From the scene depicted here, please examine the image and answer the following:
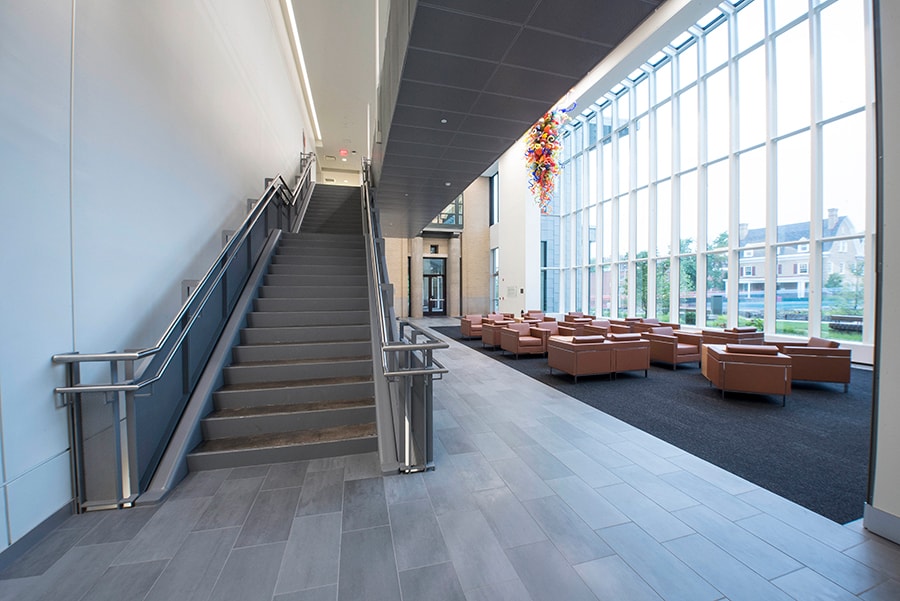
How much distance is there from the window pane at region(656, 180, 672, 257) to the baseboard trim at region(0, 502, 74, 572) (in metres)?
12.7

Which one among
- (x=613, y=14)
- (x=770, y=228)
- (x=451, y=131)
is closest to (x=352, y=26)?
(x=451, y=131)

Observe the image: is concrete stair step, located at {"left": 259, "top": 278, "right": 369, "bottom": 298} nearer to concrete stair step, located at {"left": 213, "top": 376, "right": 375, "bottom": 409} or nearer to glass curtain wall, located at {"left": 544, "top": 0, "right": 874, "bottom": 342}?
concrete stair step, located at {"left": 213, "top": 376, "right": 375, "bottom": 409}

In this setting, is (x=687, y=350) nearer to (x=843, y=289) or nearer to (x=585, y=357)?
(x=585, y=357)

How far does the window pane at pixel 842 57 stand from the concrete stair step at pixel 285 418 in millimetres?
10591

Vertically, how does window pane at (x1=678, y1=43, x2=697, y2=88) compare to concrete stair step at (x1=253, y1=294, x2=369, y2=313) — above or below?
above

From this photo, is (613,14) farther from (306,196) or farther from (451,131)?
(306,196)

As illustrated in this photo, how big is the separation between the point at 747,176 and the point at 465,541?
11.0m

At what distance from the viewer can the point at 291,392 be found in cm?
333

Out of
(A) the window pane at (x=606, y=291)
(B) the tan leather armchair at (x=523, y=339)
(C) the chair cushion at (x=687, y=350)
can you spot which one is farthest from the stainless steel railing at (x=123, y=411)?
(A) the window pane at (x=606, y=291)

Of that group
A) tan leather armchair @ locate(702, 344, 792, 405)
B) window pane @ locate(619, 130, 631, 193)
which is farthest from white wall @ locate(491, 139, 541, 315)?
tan leather armchair @ locate(702, 344, 792, 405)

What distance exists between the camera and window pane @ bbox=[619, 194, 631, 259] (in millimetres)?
12238

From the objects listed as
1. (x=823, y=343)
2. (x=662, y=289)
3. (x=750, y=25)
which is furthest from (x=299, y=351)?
(x=750, y=25)

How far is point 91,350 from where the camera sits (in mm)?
2236

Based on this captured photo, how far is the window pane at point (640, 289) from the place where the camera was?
11.7 meters
